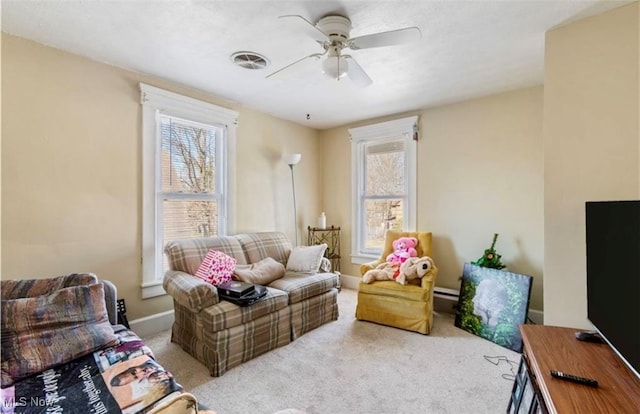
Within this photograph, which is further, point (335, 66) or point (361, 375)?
A: point (361, 375)

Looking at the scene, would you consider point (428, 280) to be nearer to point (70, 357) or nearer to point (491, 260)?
point (491, 260)

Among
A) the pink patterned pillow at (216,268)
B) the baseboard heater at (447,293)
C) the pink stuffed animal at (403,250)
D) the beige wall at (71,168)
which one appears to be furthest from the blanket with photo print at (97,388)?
the baseboard heater at (447,293)

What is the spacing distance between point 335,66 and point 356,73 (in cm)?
29

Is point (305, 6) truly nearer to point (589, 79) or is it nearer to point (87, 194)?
point (589, 79)

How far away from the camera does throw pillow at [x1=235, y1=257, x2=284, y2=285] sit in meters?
2.85

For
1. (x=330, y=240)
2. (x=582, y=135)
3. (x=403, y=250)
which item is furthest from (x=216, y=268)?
(x=582, y=135)

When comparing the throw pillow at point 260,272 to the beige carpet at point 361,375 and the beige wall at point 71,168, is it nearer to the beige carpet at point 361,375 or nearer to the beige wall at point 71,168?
the beige carpet at point 361,375

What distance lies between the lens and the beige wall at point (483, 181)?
306cm

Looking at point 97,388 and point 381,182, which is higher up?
point 381,182

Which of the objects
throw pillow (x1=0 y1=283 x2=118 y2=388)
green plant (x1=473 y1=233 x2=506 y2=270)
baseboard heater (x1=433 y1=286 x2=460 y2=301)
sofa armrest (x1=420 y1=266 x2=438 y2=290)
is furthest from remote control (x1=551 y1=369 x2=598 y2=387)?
baseboard heater (x1=433 y1=286 x2=460 y2=301)

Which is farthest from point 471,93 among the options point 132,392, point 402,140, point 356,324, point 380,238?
point 132,392

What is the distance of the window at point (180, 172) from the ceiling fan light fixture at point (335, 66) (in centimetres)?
187

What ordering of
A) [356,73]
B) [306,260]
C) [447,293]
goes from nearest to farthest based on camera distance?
[356,73], [306,260], [447,293]

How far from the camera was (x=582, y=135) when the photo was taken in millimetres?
1886
